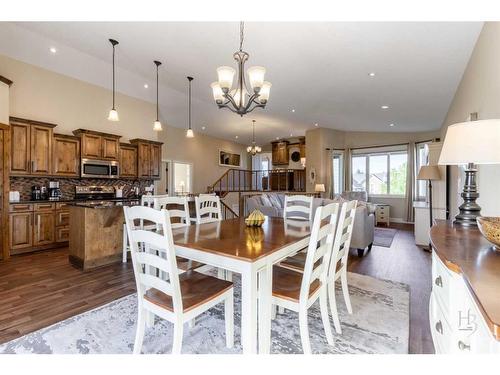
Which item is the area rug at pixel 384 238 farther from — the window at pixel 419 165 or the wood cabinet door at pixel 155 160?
the wood cabinet door at pixel 155 160

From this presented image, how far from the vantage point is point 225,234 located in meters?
2.05

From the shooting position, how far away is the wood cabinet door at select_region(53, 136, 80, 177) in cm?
483

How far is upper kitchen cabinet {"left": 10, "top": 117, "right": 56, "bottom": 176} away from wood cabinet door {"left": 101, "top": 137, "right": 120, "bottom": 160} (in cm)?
98

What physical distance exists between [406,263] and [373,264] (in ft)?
1.69

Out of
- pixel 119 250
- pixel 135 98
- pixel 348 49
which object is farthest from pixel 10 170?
pixel 348 49

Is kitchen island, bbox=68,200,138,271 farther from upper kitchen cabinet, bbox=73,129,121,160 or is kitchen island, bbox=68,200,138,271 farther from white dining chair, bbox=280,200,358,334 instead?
white dining chair, bbox=280,200,358,334

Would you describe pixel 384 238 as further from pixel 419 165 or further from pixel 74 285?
pixel 74 285

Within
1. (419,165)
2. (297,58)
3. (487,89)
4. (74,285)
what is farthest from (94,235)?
(419,165)

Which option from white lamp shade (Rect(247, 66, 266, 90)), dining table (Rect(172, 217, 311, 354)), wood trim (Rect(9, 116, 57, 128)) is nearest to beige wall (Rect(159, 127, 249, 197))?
wood trim (Rect(9, 116, 57, 128))

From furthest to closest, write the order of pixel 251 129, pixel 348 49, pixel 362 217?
pixel 251 129 < pixel 362 217 < pixel 348 49

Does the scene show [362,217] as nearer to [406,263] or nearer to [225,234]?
[406,263]

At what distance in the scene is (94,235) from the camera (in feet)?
11.5

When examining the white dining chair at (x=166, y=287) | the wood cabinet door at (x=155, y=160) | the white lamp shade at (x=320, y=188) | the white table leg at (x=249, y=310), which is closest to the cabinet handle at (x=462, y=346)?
the white table leg at (x=249, y=310)
